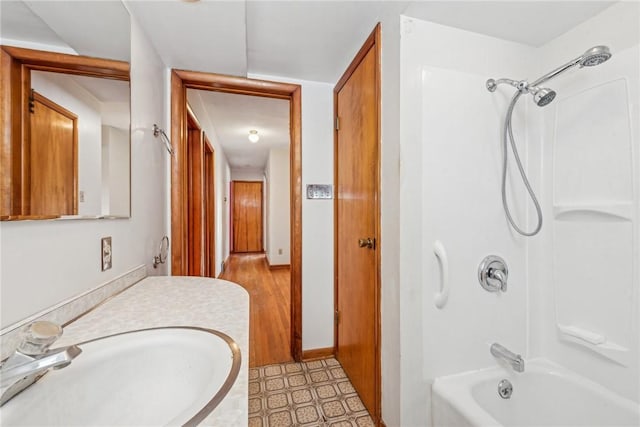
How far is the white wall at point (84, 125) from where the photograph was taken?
73 cm

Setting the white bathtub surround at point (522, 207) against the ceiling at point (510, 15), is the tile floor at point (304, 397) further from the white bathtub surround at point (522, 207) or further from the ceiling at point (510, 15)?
the ceiling at point (510, 15)

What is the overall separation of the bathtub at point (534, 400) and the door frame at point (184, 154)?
1.11m

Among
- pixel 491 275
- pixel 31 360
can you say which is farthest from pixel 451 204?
pixel 31 360

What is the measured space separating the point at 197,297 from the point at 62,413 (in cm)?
47

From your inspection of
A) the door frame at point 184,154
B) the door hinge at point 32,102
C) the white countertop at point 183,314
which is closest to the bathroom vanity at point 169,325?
the white countertop at point 183,314

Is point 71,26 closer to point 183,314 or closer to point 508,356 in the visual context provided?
point 183,314

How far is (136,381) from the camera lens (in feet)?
2.09

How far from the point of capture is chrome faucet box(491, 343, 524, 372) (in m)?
1.20

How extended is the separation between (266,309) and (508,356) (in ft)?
7.90

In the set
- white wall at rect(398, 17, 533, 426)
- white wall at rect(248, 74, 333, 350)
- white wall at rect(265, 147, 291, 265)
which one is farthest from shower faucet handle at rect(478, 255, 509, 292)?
white wall at rect(265, 147, 291, 265)

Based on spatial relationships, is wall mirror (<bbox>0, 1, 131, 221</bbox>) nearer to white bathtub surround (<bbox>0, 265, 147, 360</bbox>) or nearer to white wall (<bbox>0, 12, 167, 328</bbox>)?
white wall (<bbox>0, 12, 167, 328</bbox>)

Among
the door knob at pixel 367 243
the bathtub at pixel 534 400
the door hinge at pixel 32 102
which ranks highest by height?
the door hinge at pixel 32 102

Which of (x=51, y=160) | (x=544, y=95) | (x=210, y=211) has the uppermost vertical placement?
(x=544, y=95)

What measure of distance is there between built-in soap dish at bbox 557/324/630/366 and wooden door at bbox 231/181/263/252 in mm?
6699
